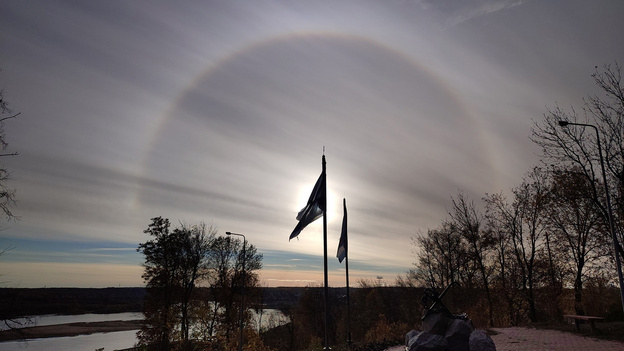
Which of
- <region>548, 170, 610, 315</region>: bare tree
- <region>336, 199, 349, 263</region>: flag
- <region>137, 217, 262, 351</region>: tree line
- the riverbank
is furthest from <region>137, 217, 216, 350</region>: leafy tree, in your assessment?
the riverbank

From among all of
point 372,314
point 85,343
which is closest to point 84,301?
point 85,343

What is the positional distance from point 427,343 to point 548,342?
851cm

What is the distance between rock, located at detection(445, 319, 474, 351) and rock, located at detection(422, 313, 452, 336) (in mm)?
384

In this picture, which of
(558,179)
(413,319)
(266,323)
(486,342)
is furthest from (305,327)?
(486,342)

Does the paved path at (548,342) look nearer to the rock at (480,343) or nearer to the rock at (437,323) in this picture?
the rock at (480,343)

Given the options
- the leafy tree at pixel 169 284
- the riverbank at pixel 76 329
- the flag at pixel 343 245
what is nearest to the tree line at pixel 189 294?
the leafy tree at pixel 169 284

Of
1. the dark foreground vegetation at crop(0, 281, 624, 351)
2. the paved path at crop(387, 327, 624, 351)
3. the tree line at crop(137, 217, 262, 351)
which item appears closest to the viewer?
the paved path at crop(387, 327, 624, 351)

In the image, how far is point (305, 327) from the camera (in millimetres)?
63156

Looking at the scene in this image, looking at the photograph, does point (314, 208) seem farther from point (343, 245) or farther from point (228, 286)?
point (228, 286)

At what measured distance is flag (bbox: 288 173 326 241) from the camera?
43.2 ft

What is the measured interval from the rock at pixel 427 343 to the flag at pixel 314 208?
5.86 m

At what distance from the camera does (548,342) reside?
16.9m

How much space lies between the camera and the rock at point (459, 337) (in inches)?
494

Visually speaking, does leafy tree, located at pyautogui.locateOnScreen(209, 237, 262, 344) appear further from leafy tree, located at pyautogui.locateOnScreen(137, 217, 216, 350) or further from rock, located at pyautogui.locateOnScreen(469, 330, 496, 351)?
rock, located at pyautogui.locateOnScreen(469, 330, 496, 351)
